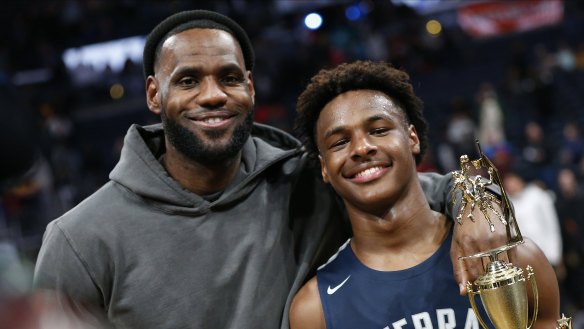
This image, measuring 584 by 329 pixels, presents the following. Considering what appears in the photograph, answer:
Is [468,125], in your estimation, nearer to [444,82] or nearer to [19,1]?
[444,82]

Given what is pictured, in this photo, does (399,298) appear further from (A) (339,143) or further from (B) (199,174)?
(B) (199,174)

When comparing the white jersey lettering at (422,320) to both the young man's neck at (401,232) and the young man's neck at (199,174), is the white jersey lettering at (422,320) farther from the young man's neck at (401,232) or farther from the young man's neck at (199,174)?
the young man's neck at (199,174)

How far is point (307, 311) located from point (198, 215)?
603 millimetres

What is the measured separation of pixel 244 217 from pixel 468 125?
806 centimetres

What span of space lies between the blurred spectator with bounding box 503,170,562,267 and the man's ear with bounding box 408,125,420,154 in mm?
4118

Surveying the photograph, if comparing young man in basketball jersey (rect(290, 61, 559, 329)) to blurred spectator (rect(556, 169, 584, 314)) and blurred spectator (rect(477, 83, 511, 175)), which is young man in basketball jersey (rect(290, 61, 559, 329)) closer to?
blurred spectator (rect(556, 169, 584, 314))

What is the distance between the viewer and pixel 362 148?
238 centimetres

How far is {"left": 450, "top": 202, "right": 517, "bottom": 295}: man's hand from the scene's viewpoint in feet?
6.68

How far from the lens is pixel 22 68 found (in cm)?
1470

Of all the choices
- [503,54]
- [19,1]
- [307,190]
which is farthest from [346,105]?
[19,1]

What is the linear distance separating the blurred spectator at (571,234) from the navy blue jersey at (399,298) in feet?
15.9

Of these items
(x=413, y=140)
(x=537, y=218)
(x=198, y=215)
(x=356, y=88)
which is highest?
(x=356, y=88)

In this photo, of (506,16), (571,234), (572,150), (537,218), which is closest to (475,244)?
(537,218)

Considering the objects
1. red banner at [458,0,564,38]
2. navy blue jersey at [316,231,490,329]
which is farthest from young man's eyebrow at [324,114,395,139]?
red banner at [458,0,564,38]
